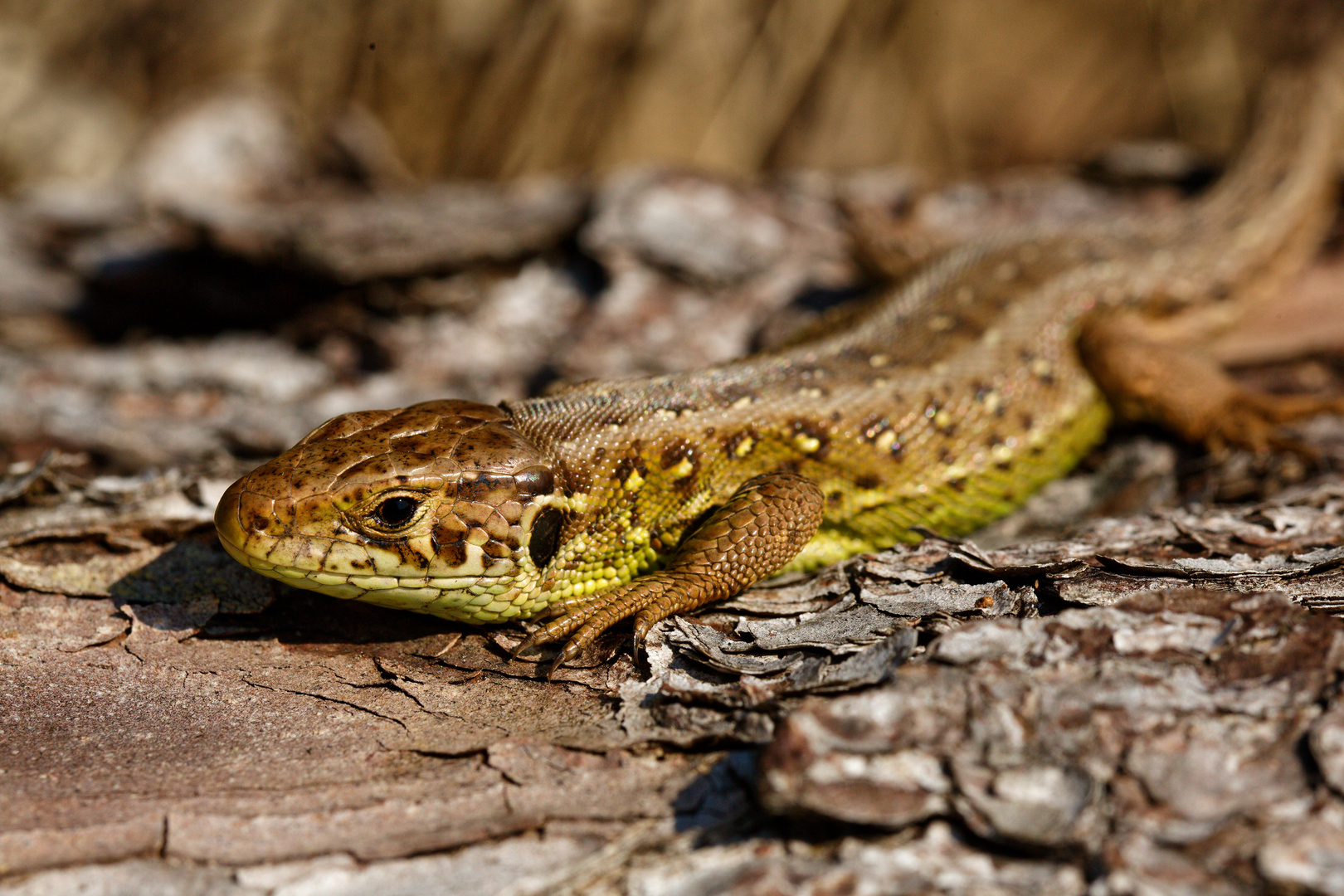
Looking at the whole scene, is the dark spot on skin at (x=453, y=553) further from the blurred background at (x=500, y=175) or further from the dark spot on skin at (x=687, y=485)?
the blurred background at (x=500, y=175)

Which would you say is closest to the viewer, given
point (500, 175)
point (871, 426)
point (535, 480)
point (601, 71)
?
point (535, 480)

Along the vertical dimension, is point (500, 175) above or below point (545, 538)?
above

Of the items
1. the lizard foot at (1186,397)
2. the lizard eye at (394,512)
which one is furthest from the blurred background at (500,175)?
→ the lizard eye at (394,512)

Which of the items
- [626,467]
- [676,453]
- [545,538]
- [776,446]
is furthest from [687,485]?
[545,538]

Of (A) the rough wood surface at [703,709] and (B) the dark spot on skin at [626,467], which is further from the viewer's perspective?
(B) the dark spot on skin at [626,467]

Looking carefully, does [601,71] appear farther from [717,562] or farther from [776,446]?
[717,562]

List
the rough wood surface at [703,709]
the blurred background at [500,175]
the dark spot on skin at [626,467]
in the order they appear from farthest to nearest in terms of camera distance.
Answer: the blurred background at [500,175] → the dark spot on skin at [626,467] → the rough wood surface at [703,709]

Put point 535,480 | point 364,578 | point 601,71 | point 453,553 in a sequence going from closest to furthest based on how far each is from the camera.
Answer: point 364,578
point 453,553
point 535,480
point 601,71
